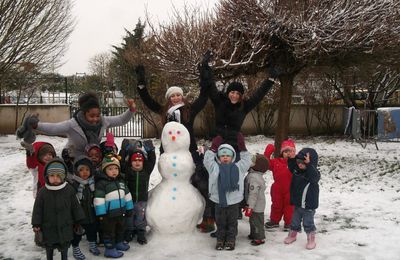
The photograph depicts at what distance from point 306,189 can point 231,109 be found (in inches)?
50.3

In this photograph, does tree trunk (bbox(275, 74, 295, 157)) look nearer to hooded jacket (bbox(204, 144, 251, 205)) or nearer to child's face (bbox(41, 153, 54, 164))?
hooded jacket (bbox(204, 144, 251, 205))

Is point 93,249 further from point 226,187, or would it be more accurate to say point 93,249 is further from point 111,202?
point 226,187

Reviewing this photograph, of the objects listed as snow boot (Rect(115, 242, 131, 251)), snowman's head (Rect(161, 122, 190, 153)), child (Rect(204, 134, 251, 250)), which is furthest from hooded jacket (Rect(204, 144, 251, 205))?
snow boot (Rect(115, 242, 131, 251))

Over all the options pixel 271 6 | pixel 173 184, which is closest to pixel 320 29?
pixel 271 6

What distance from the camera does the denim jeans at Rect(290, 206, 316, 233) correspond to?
4504 millimetres

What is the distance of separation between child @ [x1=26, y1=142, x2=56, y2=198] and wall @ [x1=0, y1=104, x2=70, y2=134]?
12.0 metres

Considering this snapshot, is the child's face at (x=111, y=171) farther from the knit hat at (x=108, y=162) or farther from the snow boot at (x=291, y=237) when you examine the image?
the snow boot at (x=291, y=237)

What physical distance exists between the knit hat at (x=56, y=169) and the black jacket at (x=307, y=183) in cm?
248

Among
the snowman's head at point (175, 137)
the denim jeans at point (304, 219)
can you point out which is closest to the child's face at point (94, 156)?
the snowman's head at point (175, 137)

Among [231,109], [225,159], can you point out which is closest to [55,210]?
[225,159]

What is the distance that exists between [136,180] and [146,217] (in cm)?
45

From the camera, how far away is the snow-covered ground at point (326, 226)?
14.3 feet

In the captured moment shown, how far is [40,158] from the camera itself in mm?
4277

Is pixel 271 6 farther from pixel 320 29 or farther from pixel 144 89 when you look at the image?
pixel 144 89
